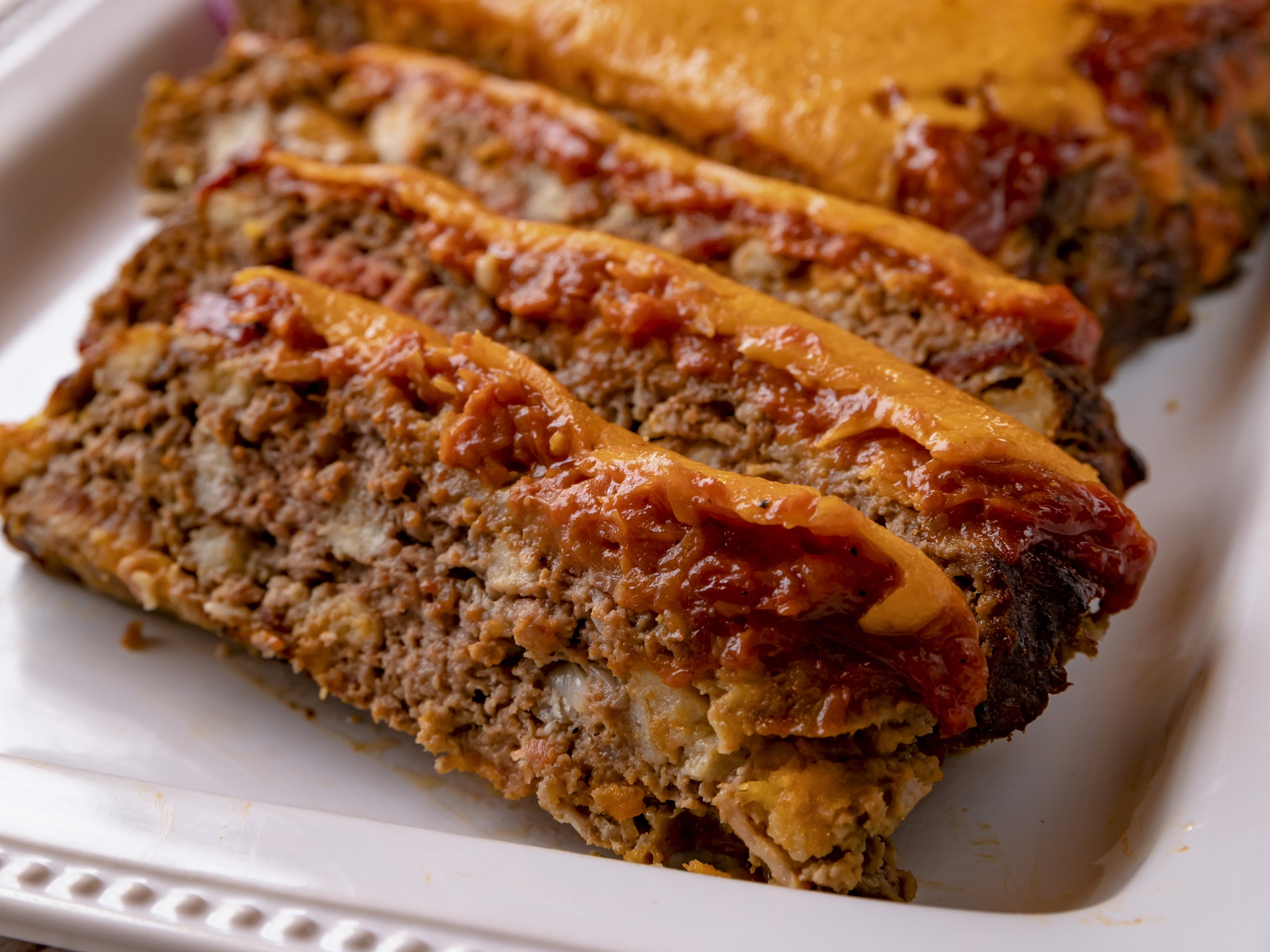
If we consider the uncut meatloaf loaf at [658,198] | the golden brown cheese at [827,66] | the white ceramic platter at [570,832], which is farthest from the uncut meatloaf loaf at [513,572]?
the golden brown cheese at [827,66]

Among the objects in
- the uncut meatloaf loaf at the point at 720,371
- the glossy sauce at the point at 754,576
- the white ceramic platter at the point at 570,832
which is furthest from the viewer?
the uncut meatloaf loaf at the point at 720,371

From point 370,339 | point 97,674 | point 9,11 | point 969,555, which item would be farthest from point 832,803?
point 9,11

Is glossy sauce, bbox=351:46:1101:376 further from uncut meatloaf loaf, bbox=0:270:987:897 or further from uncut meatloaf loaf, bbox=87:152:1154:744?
uncut meatloaf loaf, bbox=0:270:987:897

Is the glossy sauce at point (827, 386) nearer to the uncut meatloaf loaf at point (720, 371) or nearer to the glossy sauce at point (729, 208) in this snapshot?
the uncut meatloaf loaf at point (720, 371)

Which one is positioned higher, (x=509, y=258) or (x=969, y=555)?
(x=509, y=258)

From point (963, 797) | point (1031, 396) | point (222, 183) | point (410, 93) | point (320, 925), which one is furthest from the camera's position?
point (410, 93)

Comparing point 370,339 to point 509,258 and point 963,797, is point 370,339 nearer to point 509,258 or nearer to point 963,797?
point 509,258
